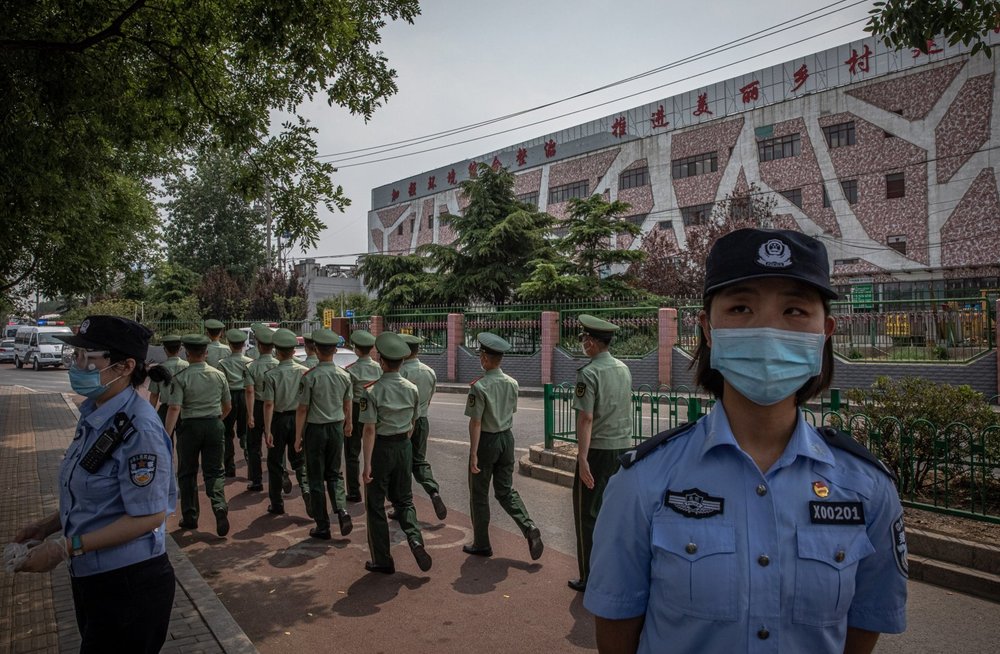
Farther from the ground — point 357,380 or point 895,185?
point 895,185

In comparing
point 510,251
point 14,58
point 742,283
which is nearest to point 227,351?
point 14,58

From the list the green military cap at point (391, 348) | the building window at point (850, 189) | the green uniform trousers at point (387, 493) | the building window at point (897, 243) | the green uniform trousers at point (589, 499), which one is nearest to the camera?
the green uniform trousers at point (589, 499)

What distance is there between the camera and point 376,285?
2898cm

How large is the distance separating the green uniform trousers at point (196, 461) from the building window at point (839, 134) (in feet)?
109

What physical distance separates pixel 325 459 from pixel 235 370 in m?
3.18

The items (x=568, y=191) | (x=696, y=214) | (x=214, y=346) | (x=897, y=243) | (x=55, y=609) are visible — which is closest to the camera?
(x=55, y=609)

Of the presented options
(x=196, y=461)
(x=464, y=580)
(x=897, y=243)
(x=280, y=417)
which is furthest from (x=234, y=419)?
(x=897, y=243)

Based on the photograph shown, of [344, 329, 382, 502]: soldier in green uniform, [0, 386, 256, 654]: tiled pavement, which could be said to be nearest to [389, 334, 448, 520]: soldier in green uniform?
[344, 329, 382, 502]: soldier in green uniform

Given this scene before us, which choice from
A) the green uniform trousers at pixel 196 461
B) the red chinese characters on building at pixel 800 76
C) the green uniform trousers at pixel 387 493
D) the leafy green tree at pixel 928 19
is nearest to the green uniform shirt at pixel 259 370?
the green uniform trousers at pixel 196 461

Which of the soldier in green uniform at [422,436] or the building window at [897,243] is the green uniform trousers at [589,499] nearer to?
the soldier in green uniform at [422,436]

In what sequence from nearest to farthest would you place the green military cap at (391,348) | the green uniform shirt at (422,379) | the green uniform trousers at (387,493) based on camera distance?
the green uniform trousers at (387,493), the green military cap at (391,348), the green uniform shirt at (422,379)

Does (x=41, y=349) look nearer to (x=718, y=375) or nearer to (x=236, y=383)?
(x=236, y=383)

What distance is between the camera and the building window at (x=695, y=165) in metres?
37.0

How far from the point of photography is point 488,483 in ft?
19.6
